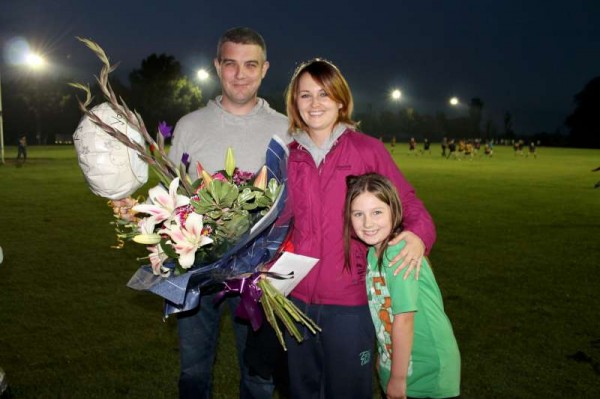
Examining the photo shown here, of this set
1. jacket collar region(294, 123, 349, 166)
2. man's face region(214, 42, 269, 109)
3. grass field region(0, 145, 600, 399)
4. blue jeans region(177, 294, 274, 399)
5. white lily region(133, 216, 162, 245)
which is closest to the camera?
white lily region(133, 216, 162, 245)

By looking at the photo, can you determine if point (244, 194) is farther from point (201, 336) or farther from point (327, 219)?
point (201, 336)

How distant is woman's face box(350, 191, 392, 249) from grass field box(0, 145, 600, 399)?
2.18 m

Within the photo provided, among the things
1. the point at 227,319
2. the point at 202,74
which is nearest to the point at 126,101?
the point at 202,74

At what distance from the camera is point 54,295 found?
6398 mm

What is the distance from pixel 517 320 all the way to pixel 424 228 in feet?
12.2

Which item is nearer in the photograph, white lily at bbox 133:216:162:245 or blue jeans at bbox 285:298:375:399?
white lily at bbox 133:216:162:245

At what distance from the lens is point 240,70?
3166 mm

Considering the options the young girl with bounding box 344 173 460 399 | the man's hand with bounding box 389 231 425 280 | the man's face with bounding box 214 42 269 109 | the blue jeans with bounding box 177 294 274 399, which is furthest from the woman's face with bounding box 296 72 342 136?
the blue jeans with bounding box 177 294 274 399

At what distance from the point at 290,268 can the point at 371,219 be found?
47 cm

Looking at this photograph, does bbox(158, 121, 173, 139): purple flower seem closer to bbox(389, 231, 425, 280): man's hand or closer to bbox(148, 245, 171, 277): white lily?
bbox(148, 245, 171, 277): white lily

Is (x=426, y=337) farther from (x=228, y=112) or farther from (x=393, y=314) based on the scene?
(x=228, y=112)

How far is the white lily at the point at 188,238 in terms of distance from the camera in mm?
2014

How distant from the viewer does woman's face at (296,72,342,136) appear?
2.65m

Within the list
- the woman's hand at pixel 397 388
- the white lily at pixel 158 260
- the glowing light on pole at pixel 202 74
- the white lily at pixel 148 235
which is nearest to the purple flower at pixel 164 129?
the white lily at pixel 148 235
